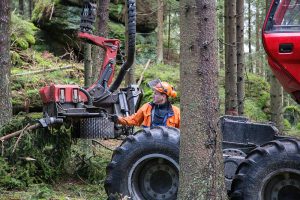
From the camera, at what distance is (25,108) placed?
439 inches


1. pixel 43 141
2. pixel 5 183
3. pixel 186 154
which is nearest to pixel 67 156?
pixel 43 141

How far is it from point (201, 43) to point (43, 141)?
131 inches

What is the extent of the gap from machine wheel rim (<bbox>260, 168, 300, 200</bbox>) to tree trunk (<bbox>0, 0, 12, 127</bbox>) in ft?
15.4

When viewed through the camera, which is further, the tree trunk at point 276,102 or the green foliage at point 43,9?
the green foliage at point 43,9

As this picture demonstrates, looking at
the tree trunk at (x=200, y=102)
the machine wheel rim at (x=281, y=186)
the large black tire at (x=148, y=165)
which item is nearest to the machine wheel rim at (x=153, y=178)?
the large black tire at (x=148, y=165)

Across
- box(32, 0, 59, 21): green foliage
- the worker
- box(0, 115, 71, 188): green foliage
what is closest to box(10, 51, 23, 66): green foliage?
box(32, 0, 59, 21): green foliage

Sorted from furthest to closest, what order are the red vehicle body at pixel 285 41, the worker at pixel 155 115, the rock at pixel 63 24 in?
the rock at pixel 63 24 < the worker at pixel 155 115 < the red vehicle body at pixel 285 41

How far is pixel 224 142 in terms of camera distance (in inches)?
224

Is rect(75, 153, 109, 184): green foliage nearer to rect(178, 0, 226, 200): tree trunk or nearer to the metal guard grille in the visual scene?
the metal guard grille

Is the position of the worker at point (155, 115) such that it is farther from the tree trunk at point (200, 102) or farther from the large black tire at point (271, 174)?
the tree trunk at point (200, 102)

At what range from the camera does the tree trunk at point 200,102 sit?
420 cm

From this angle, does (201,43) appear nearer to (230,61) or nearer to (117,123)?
(117,123)

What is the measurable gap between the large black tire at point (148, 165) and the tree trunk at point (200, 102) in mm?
908

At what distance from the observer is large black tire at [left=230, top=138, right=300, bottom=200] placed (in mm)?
4566
